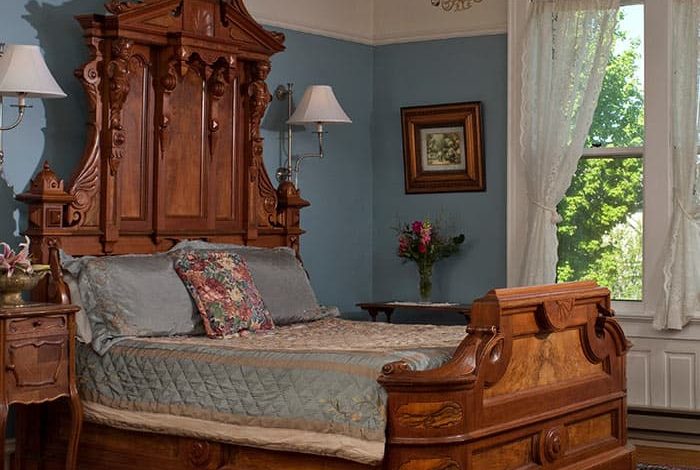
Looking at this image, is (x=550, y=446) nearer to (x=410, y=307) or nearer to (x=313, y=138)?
(x=410, y=307)

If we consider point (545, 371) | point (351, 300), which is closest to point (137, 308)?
point (545, 371)

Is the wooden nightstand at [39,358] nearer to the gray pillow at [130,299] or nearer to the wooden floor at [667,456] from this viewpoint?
the gray pillow at [130,299]

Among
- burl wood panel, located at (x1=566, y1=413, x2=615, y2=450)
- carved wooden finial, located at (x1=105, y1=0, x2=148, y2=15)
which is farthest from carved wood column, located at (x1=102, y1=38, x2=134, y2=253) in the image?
burl wood panel, located at (x1=566, y1=413, x2=615, y2=450)

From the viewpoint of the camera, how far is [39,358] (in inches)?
181

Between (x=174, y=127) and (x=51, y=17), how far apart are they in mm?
791

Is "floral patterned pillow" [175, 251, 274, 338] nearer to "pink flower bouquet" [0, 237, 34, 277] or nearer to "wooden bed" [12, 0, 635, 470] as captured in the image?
"wooden bed" [12, 0, 635, 470]

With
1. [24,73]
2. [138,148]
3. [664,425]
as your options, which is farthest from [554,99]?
[24,73]

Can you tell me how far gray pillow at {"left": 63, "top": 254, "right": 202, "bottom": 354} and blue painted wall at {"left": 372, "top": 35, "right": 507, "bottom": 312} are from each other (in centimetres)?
241

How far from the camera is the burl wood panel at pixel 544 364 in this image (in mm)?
4453

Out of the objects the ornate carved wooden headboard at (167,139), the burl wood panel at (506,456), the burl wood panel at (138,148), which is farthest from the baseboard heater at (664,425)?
the burl wood panel at (138,148)

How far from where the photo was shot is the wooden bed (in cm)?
414

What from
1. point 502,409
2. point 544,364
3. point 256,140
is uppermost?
point 256,140

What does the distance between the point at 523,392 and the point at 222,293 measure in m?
1.47

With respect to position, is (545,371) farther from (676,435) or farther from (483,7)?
(483,7)
